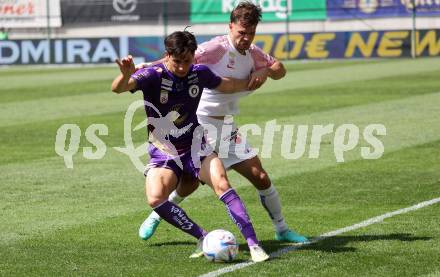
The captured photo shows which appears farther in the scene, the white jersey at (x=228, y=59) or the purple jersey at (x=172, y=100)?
the white jersey at (x=228, y=59)

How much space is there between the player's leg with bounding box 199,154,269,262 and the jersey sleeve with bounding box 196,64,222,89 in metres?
0.64

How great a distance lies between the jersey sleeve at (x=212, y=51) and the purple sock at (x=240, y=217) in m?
1.45

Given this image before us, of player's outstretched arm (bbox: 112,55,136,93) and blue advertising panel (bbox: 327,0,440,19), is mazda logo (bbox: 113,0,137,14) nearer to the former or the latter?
blue advertising panel (bbox: 327,0,440,19)

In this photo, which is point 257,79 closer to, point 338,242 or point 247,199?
point 338,242

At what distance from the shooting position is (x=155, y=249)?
923cm

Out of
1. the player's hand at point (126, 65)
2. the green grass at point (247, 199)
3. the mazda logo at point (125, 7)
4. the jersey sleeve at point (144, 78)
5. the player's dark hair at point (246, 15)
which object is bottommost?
the mazda logo at point (125, 7)

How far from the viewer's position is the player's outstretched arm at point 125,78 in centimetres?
835

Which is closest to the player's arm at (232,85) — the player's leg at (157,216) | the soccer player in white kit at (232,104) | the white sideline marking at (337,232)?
the soccer player in white kit at (232,104)

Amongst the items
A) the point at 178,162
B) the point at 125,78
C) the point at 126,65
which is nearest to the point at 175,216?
the point at 178,162

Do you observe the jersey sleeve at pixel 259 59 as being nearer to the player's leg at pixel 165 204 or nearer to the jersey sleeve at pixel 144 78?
the jersey sleeve at pixel 144 78

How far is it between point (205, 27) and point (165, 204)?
40.2 m

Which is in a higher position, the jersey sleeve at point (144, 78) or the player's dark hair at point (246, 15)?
the player's dark hair at point (246, 15)

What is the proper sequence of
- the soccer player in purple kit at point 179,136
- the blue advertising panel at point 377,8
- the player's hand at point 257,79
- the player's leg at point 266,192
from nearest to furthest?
the soccer player in purple kit at point 179,136, the player's hand at point 257,79, the player's leg at point 266,192, the blue advertising panel at point 377,8

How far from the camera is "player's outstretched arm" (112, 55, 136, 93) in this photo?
27.4ft
